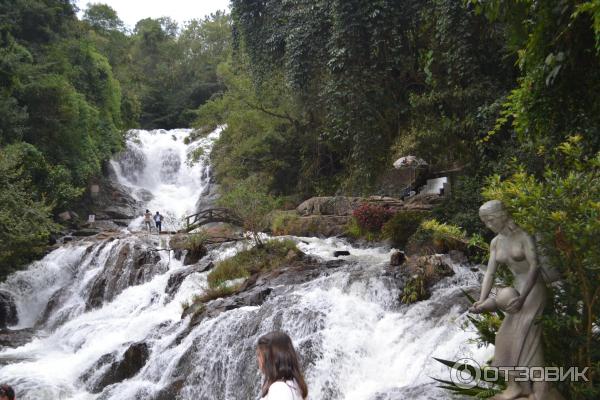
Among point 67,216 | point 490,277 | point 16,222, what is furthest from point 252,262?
point 67,216

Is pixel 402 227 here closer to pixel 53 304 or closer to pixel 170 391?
pixel 170 391

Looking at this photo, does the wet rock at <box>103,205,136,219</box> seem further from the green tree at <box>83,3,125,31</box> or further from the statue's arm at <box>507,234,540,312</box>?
the statue's arm at <box>507,234,540,312</box>

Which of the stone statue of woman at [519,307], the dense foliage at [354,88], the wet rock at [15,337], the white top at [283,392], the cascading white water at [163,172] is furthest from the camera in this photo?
the cascading white water at [163,172]

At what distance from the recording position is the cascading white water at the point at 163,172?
2741 cm

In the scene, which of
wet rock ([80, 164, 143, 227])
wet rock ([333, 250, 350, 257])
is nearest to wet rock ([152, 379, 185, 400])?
wet rock ([333, 250, 350, 257])

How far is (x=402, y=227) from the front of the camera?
1377 cm

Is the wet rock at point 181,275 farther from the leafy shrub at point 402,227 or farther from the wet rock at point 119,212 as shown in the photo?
the wet rock at point 119,212

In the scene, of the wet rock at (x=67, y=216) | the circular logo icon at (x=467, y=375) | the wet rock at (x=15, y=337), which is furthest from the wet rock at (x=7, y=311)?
the circular logo icon at (x=467, y=375)

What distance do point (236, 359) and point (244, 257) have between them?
16.0ft

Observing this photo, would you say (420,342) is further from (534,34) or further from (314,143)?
(314,143)

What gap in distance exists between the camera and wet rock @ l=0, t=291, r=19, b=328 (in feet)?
50.5

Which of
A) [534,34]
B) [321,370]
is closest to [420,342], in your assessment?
[321,370]

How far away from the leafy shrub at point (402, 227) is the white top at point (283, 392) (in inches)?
431

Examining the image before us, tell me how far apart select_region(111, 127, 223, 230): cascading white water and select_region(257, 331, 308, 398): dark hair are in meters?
23.7
